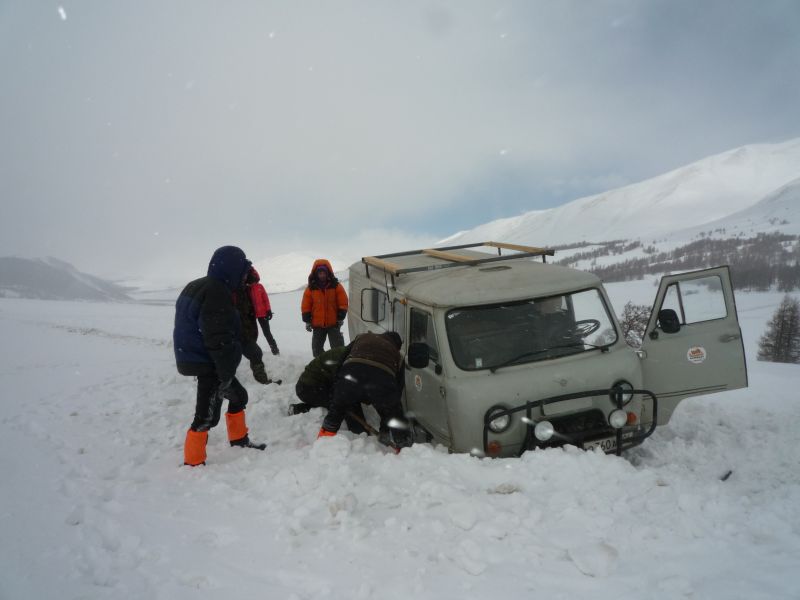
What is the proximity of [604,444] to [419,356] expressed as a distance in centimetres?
199

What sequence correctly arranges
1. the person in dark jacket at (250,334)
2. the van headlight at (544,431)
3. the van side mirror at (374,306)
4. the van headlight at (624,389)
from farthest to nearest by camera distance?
the person in dark jacket at (250,334) < the van side mirror at (374,306) < the van headlight at (624,389) < the van headlight at (544,431)

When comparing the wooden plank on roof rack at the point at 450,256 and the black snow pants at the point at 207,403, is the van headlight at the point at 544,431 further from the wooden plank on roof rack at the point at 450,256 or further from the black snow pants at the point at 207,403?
the black snow pants at the point at 207,403

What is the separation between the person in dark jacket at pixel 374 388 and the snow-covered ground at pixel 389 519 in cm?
36

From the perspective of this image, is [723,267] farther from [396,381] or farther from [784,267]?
[784,267]

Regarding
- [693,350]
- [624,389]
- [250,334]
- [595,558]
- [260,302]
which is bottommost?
[595,558]

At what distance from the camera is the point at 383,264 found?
6.93 m

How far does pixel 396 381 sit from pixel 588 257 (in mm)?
131025

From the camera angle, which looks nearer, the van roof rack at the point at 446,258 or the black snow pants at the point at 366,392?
the black snow pants at the point at 366,392

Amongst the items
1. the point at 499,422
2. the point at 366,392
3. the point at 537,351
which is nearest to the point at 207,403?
the point at 366,392

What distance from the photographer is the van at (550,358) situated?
15.0 feet

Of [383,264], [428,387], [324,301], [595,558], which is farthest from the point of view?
[324,301]

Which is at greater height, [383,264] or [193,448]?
[383,264]

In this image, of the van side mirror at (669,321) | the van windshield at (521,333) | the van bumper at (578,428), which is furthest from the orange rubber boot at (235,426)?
the van side mirror at (669,321)

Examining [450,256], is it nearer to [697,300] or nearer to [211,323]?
[697,300]
